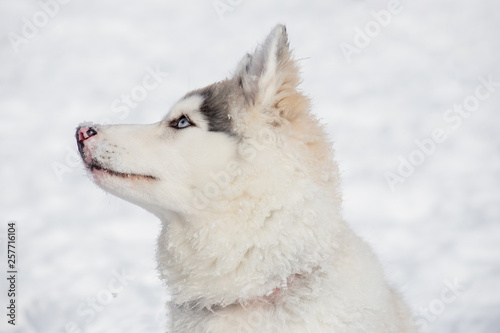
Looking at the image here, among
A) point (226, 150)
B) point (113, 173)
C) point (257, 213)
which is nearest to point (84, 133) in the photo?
point (113, 173)

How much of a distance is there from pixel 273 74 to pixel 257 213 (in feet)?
3.21

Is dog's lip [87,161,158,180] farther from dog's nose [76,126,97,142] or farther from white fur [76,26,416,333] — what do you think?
dog's nose [76,126,97,142]

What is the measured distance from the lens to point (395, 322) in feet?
11.9

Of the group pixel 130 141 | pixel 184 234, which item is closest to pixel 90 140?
pixel 130 141

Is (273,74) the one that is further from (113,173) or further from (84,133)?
(84,133)

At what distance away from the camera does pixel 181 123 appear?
152 inches

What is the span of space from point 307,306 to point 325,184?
828 mm

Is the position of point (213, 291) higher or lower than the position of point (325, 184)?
lower

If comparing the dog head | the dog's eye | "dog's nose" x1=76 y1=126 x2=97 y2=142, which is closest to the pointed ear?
the dog head

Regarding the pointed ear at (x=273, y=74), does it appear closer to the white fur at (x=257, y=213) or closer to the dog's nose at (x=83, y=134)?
the white fur at (x=257, y=213)

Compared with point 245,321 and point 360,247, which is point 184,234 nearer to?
point 245,321

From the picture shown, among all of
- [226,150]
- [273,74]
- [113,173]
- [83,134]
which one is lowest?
[113,173]

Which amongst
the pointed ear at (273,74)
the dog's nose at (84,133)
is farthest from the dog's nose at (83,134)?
the pointed ear at (273,74)

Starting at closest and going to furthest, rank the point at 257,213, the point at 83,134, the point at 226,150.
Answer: the point at 257,213, the point at 226,150, the point at 83,134
